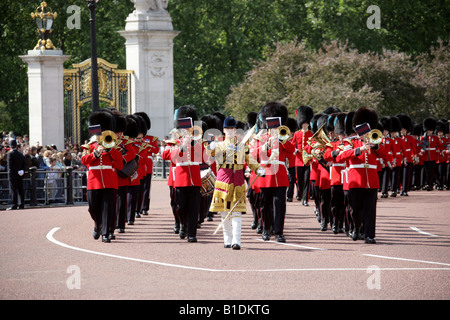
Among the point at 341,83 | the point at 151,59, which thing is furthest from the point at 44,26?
the point at 341,83

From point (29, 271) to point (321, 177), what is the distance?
5.33 meters

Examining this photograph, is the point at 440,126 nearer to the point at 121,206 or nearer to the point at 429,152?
the point at 429,152

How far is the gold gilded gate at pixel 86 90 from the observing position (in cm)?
2689

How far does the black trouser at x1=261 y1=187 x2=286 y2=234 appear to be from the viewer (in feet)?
39.5

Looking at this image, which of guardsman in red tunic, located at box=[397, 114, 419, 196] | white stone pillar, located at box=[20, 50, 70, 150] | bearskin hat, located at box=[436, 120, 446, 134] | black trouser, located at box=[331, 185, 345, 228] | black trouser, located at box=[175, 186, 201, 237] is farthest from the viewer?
white stone pillar, located at box=[20, 50, 70, 150]

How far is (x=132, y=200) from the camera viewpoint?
1461 cm

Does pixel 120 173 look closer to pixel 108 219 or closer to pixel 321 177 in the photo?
pixel 108 219

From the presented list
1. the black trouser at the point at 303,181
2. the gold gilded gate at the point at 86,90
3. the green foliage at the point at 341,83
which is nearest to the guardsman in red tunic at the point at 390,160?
the black trouser at the point at 303,181

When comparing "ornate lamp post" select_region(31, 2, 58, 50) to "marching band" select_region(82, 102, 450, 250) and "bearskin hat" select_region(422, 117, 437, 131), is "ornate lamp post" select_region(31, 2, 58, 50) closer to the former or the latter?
"bearskin hat" select_region(422, 117, 437, 131)

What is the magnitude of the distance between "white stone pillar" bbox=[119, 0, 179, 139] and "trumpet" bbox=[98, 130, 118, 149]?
52.1ft

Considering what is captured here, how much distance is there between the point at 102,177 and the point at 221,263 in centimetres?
278

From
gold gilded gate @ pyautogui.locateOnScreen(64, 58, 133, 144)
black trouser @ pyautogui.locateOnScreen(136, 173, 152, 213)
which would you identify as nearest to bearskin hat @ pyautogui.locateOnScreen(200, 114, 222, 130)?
black trouser @ pyautogui.locateOnScreen(136, 173, 152, 213)

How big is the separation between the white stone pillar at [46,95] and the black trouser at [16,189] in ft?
24.8

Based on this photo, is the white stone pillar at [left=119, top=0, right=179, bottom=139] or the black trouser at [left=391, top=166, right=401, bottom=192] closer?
the black trouser at [left=391, top=166, right=401, bottom=192]
